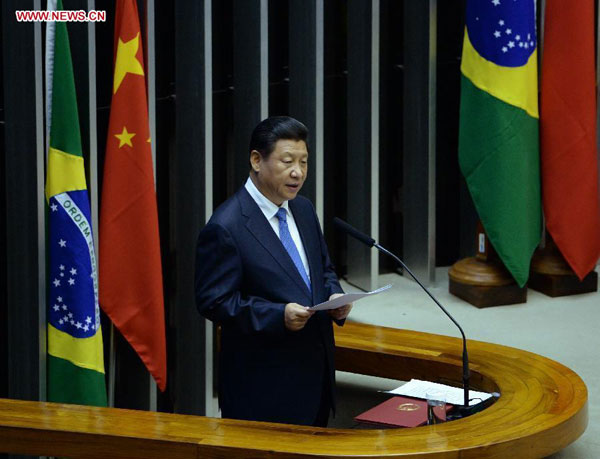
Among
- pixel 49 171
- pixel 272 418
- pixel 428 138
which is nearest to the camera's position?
pixel 272 418

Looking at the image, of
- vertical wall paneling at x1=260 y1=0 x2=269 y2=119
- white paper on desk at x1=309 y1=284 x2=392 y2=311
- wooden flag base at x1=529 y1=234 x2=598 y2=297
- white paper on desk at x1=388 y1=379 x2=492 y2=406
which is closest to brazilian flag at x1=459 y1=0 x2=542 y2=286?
wooden flag base at x1=529 y1=234 x2=598 y2=297

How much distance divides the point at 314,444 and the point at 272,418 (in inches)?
16.0

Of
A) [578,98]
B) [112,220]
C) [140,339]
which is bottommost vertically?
[140,339]

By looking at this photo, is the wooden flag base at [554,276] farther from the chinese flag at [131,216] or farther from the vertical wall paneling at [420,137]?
the chinese flag at [131,216]

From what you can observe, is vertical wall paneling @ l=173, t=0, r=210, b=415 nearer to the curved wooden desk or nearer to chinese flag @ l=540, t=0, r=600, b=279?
chinese flag @ l=540, t=0, r=600, b=279

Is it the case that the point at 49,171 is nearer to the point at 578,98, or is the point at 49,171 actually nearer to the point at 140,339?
the point at 140,339

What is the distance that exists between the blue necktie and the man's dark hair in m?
0.19

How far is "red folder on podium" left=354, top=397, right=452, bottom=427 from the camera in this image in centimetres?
286

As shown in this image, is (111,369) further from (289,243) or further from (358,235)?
(358,235)

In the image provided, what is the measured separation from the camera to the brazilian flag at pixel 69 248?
13.5 feet

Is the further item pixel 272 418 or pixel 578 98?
pixel 578 98

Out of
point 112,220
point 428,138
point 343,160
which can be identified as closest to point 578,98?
point 428,138

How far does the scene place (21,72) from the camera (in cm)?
427

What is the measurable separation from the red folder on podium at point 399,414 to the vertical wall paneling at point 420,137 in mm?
2290
